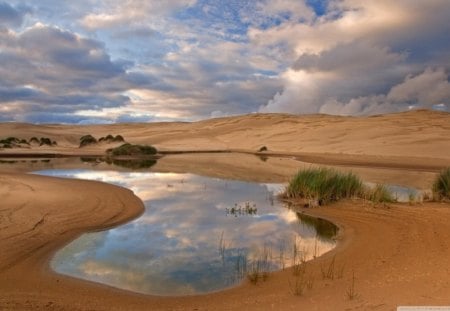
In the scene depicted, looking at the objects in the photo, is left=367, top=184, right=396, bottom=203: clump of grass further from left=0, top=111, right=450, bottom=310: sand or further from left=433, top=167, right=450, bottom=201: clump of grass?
left=433, top=167, right=450, bottom=201: clump of grass

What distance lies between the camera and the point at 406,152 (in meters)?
37.9

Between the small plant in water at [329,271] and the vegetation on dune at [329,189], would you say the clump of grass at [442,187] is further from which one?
the small plant in water at [329,271]

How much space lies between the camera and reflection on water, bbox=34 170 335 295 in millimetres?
7145

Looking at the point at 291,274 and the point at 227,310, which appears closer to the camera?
the point at 227,310

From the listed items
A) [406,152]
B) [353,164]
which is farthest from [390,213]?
[406,152]

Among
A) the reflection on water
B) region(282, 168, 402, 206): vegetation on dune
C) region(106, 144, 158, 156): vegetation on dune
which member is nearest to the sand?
the reflection on water

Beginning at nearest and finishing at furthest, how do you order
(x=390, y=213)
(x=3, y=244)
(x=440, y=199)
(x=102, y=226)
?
(x=3, y=244)
(x=102, y=226)
(x=390, y=213)
(x=440, y=199)

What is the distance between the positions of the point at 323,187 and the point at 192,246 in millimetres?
6495

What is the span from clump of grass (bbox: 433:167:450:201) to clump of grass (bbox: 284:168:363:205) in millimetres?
2382

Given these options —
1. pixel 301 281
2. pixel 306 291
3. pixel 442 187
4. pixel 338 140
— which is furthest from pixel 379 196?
pixel 338 140

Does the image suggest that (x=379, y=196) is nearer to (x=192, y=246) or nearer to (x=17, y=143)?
(x=192, y=246)

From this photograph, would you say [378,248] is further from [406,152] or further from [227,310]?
[406,152]

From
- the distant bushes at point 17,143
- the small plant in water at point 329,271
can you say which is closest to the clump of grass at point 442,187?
the small plant in water at point 329,271

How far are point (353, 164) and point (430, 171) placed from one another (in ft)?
17.5
